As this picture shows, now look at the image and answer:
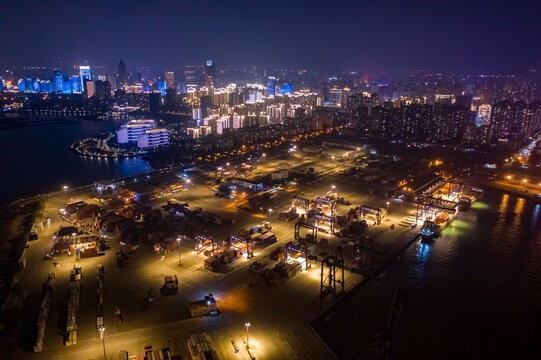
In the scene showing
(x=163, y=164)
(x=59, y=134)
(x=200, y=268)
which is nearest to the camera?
(x=200, y=268)

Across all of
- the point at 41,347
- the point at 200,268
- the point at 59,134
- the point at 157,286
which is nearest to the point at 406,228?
the point at 200,268

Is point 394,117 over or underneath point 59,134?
over

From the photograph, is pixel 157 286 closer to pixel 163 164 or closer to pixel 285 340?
pixel 285 340

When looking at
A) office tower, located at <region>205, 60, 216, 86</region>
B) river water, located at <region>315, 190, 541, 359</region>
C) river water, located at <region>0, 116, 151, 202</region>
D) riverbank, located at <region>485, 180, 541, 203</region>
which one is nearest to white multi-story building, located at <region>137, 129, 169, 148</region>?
river water, located at <region>0, 116, 151, 202</region>

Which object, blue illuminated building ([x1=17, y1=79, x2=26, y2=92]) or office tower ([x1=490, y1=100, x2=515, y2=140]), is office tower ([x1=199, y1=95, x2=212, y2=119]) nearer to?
office tower ([x1=490, y1=100, x2=515, y2=140])

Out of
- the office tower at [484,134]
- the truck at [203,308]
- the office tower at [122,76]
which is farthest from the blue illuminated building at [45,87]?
the truck at [203,308]

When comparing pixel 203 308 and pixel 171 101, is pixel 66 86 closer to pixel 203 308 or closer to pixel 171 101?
pixel 171 101

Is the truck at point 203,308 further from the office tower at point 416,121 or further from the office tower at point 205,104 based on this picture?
the office tower at point 205,104
